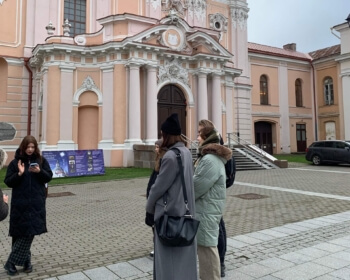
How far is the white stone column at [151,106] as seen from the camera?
19641 mm

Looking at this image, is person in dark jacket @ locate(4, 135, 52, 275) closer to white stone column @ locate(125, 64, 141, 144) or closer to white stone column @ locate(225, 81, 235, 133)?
white stone column @ locate(125, 64, 141, 144)

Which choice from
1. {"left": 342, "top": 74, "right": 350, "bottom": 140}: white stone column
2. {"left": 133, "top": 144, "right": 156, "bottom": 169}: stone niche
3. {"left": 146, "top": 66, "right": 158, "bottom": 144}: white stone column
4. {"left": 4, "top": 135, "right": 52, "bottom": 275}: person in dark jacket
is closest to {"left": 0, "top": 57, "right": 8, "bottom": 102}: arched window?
{"left": 146, "top": 66, "right": 158, "bottom": 144}: white stone column

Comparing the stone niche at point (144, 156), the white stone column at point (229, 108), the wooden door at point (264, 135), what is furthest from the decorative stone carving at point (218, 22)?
the stone niche at point (144, 156)

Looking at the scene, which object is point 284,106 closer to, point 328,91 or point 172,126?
point 328,91

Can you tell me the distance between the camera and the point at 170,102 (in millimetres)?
21484

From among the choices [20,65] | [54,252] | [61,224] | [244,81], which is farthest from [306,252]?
[244,81]

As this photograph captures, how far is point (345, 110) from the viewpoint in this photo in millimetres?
33469

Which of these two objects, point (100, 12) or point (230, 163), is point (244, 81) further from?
point (230, 163)

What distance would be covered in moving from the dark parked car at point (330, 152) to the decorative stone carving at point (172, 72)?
9.76 meters

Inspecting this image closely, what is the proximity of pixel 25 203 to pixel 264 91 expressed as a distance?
32.4 meters

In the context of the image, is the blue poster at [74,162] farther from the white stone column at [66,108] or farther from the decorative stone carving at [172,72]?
the decorative stone carving at [172,72]

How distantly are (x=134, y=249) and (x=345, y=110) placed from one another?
33.8 metres

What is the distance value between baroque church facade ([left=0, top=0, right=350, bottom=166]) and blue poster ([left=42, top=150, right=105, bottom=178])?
3.01 meters

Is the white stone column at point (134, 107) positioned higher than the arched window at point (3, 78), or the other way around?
the arched window at point (3, 78)
